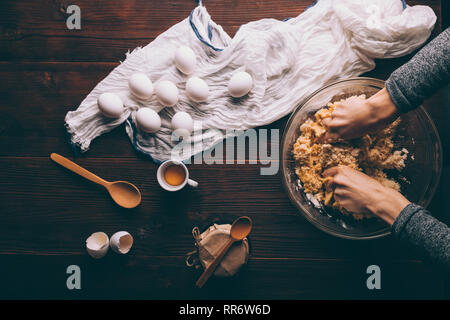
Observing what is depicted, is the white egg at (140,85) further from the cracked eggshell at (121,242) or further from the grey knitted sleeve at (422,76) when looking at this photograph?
the grey knitted sleeve at (422,76)

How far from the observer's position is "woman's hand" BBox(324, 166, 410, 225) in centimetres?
73

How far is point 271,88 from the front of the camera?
93cm

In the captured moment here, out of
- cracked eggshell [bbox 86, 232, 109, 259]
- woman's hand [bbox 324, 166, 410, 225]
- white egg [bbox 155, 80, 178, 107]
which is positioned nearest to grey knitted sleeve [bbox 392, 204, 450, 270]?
woman's hand [bbox 324, 166, 410, 225]

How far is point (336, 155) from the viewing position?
2.60 feet

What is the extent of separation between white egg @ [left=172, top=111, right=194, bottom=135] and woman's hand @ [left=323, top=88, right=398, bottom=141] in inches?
15.1

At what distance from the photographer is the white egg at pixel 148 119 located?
2.88 feet

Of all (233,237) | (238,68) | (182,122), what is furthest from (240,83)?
(233,237)

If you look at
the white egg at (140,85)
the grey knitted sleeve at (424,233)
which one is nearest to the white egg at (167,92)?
the white egg at (140,85)

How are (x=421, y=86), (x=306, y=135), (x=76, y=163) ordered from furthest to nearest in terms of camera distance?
(x=76, y=163) → (x=306, y=135) → (x=421, y=86)

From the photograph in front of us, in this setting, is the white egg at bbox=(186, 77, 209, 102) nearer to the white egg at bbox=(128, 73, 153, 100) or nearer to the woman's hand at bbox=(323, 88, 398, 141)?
the white egg at bbox=(128, 73, 153, 100)

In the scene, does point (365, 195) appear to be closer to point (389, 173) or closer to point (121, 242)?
point (389, 173)

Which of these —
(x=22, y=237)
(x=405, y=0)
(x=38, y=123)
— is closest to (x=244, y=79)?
(x=405, y=0)
